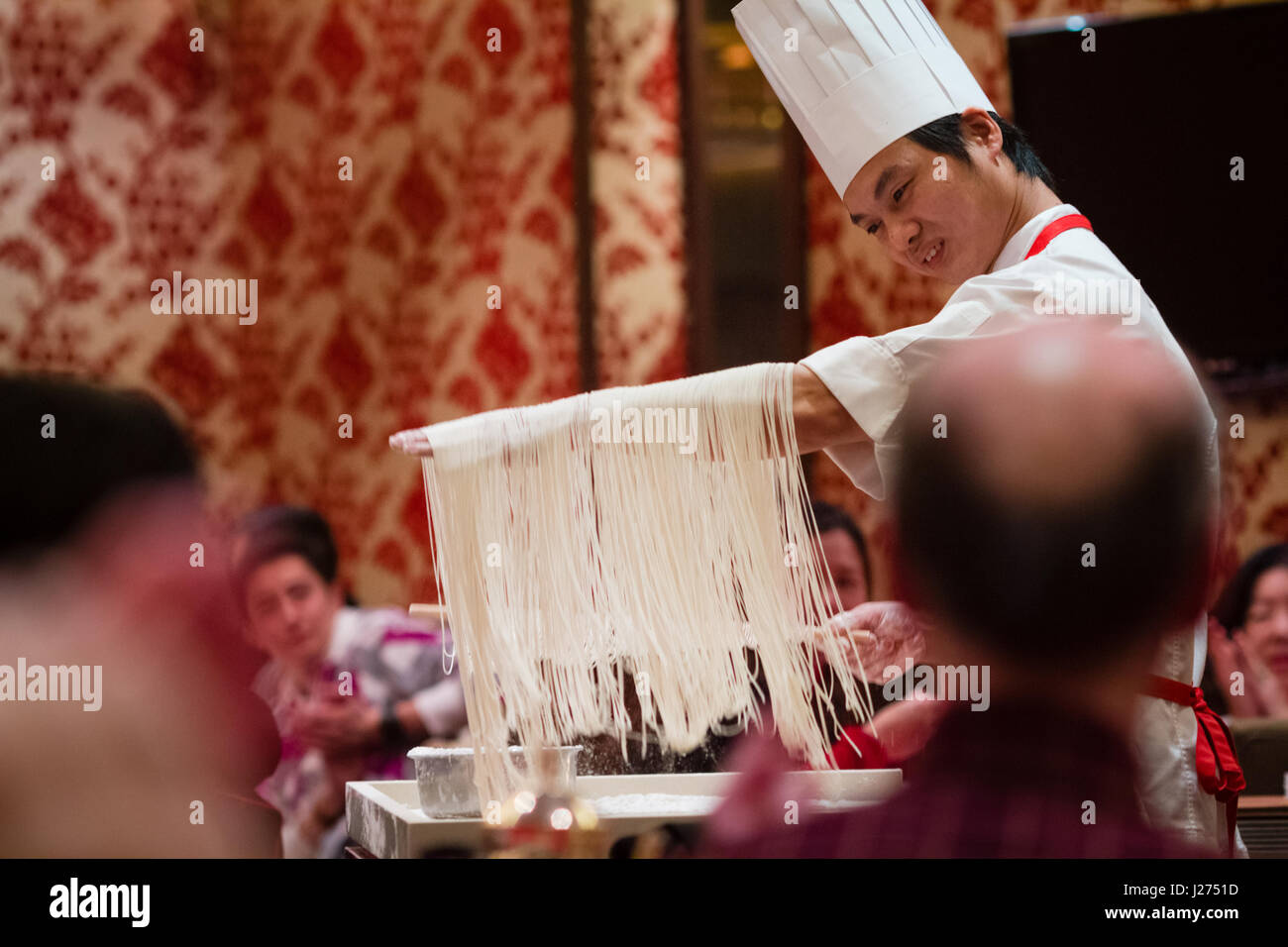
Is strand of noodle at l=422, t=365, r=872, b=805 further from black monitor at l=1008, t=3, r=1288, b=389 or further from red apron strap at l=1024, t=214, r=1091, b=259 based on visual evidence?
black monitor at l=1008, t=3, r=1288, b=389

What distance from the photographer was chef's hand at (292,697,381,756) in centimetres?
146

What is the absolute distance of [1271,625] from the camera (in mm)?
1696

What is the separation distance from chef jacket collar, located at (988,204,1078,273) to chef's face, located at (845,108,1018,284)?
20mm

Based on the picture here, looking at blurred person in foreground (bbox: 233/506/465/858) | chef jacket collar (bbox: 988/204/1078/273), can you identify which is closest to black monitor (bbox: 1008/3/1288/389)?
chef jacket collar (bbox: 988/204/1078/273)

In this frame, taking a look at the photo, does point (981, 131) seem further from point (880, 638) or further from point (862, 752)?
point (862, 752)

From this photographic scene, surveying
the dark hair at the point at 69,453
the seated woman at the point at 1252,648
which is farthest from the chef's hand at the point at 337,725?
the seated woman at the point at 1252,648

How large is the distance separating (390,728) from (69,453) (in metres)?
0.85

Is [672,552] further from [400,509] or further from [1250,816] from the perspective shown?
[400,509]

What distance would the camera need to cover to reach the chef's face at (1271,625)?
5.51ft

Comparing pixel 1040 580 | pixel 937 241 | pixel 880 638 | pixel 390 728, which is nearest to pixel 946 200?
pixel 937 241

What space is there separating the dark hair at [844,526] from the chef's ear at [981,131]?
690mm

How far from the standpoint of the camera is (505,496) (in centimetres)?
89
